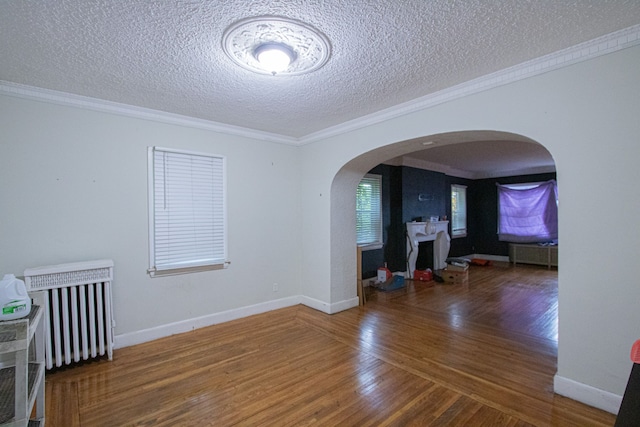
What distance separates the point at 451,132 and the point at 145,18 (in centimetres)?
263

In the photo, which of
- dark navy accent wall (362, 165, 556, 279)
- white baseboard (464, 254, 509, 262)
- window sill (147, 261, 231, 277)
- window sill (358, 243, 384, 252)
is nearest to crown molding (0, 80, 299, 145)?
window sill (147, 261, 231, 277)

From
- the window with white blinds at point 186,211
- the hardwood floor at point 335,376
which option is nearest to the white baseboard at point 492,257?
the hardwood floor at point 335,376

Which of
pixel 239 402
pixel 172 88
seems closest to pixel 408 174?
pixel 172 88

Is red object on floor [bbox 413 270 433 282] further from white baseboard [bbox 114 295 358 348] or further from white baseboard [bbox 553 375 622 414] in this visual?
white baseboard [bbox 553 375 622 414]

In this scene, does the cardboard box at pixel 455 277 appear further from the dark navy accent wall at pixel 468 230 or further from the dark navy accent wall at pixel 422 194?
the dark navy accent wall at pixel 468 230

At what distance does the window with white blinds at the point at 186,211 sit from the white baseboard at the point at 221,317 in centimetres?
64

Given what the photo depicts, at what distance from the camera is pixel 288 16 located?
1801 millimetres

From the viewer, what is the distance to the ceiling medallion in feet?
6.19

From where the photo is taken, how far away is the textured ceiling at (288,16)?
174 centimetres

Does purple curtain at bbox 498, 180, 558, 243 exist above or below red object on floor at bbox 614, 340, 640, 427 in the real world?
above

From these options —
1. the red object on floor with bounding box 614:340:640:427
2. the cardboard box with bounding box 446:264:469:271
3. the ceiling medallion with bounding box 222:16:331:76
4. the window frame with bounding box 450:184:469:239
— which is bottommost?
the cardboard box with bounding box 446:264:469:271

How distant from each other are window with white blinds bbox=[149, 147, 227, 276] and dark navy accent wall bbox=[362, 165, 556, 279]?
10.3 feet

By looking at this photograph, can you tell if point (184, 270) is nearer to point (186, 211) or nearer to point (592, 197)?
point (186, 211)

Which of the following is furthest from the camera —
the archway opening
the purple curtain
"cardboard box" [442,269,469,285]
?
the purple curtain
